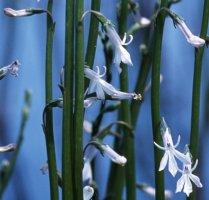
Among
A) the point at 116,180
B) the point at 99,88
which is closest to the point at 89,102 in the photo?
the point at 99,88

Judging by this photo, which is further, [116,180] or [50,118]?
[116,180]

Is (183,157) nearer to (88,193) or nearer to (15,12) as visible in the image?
(88,193)

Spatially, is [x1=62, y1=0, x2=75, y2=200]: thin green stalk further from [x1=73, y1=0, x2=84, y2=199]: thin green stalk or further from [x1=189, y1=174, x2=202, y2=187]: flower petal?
[x1=189, y1=174, x2=202, y2=187]: flower petal

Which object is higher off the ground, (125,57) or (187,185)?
(125,57)

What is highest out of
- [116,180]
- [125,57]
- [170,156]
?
[125,57]

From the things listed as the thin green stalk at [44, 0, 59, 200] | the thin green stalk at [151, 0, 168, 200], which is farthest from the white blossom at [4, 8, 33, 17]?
the thin green stalk at [151, 0, 168, 200]

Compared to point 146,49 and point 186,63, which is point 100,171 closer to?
point 186,63

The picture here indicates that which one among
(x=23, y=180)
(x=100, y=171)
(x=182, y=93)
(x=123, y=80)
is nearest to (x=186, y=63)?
(x=182, y=93)
